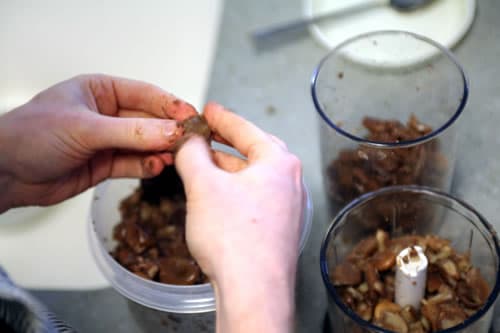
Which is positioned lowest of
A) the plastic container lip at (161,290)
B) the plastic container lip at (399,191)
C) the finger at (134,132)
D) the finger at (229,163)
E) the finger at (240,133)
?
the plastic container lip at (161,290)

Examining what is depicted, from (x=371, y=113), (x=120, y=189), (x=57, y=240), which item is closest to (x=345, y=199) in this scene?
(x=371, y=113)

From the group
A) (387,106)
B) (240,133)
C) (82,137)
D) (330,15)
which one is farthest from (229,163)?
(330,15)

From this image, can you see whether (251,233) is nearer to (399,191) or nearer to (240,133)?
(240,133)

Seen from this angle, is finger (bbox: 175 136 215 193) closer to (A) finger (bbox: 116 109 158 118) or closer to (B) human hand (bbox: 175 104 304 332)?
(B) human hand (bbox: 175 104 304 332)

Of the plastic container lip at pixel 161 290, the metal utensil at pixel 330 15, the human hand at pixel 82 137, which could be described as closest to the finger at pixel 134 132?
the human hand at pixel 82 137

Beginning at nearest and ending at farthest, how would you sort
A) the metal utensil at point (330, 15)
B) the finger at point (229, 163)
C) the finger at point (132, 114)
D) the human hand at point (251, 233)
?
the human hand at point (251, 233), the finger at point (229, 163), the finger at point (132, 114), the metal utensil at point (330, 15)

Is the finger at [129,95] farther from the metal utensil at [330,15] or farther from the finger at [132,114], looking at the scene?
the metal utensil at [330,15]

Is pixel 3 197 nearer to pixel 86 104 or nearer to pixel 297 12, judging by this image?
pixel 86 104
